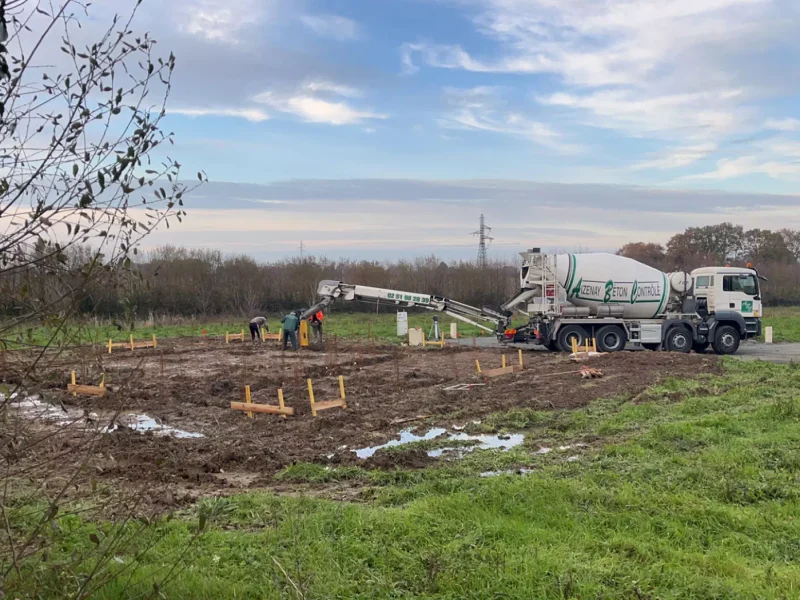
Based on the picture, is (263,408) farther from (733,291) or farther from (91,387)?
(733,291)

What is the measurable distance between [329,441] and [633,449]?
4055mm

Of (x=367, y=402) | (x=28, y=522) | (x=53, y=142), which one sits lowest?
(x=367, y=402)

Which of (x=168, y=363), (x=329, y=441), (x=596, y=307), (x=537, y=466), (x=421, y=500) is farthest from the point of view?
(x=596, y=307)

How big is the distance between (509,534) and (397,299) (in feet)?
56.7

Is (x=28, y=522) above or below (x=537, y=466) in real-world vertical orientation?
above

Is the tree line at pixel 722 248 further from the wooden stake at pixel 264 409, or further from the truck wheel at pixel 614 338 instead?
the wooden stake at pixel 264 409

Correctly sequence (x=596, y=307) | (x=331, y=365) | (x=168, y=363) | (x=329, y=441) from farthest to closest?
(x=596, y=307) < (x=168, y=363) < (x=331, y=365) < (x=329, y=441)

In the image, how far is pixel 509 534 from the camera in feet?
17.4

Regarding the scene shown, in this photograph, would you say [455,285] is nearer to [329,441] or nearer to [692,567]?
[329,441]

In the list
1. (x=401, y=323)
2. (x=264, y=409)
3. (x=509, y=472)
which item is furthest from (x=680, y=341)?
(x=509, y=472)

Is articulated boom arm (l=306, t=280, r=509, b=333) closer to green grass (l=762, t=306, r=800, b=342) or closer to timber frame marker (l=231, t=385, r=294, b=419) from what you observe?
timber frame marker (l=231, t=385, r=294, b=419)

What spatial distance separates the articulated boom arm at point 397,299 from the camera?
22.3 meters

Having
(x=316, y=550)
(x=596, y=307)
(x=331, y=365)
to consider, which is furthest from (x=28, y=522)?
(x=596, y=307)

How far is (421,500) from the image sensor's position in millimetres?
6090
